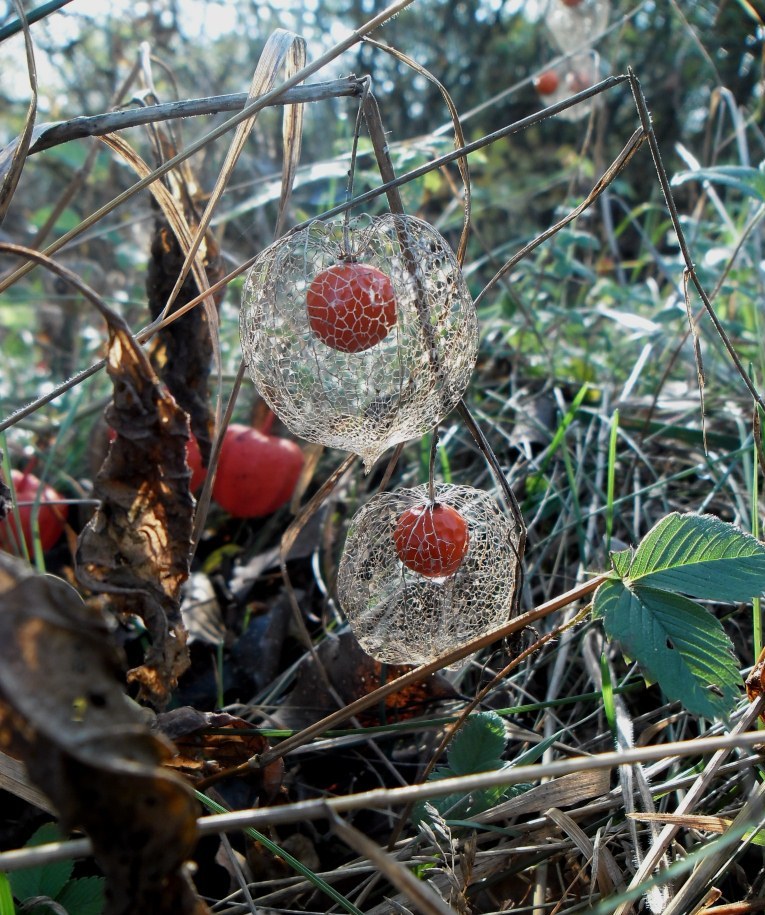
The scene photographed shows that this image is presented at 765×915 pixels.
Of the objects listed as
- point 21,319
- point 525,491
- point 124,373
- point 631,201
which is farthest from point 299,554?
point 631,201

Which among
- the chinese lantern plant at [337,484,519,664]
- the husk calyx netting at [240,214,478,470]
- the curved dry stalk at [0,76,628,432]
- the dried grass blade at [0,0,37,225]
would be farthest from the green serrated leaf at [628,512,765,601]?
the dried grass blade at [0,0,37,225]

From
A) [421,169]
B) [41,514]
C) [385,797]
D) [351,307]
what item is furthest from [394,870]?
[41,514]

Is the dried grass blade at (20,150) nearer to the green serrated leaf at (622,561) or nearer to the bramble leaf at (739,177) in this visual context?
the green serrated leaf at (622,561)

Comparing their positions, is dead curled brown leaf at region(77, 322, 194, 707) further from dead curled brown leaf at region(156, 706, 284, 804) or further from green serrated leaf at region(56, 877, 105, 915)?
green serrated leaf at region(56, 877, 105, 915)

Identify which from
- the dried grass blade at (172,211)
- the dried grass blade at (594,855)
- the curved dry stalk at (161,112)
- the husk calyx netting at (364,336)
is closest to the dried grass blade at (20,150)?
the curved dry stalk at (161,112)

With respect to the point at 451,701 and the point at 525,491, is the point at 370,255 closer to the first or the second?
the point at 451,701
